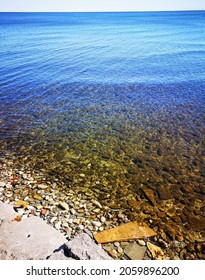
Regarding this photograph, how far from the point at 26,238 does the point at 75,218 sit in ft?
6.05

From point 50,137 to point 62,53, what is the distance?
2625 cm

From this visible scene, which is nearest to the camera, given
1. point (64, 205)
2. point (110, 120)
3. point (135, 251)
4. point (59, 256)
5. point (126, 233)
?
point (59, 256)

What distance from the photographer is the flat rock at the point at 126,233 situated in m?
6.83

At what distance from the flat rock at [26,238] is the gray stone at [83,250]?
72 centimetres

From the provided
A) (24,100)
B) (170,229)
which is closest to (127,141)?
(170,229)

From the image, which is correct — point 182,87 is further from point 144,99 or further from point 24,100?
point 24,100

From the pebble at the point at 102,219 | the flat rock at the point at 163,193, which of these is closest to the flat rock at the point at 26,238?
the pebble at the point at 102,219

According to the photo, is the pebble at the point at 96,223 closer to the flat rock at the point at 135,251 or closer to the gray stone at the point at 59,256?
the flat rock at the point at 135,251

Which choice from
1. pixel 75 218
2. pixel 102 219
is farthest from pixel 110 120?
pixel 75 218

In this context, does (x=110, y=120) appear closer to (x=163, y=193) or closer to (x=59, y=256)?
(x=163, y=193)

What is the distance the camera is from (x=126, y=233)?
23.2 feet

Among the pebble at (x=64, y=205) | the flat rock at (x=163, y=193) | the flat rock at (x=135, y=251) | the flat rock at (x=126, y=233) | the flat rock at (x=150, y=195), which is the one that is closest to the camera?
the flat rock at (x=135, y=251)

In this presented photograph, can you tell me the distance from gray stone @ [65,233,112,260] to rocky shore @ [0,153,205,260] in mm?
55

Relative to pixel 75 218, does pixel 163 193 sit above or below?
below
